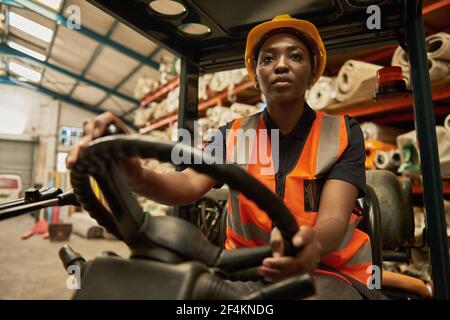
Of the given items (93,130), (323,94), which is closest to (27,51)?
(323,94)

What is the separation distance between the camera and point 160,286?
0.63 m

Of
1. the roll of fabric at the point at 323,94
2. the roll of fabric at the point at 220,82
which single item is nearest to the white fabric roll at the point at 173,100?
the roll of fabric at the point at 220,82

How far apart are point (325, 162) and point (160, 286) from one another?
75 centimetres

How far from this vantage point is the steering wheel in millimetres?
602

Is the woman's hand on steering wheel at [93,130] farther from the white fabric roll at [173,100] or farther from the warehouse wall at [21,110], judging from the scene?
the warehouse wall at [21,110]

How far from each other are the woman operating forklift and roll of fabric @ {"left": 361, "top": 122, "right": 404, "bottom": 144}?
68.2 inches

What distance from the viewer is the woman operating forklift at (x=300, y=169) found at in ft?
3.65

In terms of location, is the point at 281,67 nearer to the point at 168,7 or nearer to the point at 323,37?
the point at 323,37

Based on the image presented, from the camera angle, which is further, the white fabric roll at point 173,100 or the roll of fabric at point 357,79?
the white fabric roll at point 173,100

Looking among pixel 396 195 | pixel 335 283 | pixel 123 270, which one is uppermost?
pixel 396 195

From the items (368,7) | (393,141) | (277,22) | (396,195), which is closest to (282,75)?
(277,22)

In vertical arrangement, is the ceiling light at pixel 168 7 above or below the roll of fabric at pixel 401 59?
below

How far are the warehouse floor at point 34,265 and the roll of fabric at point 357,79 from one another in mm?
2802

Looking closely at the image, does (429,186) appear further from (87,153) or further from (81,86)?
(81,86)
